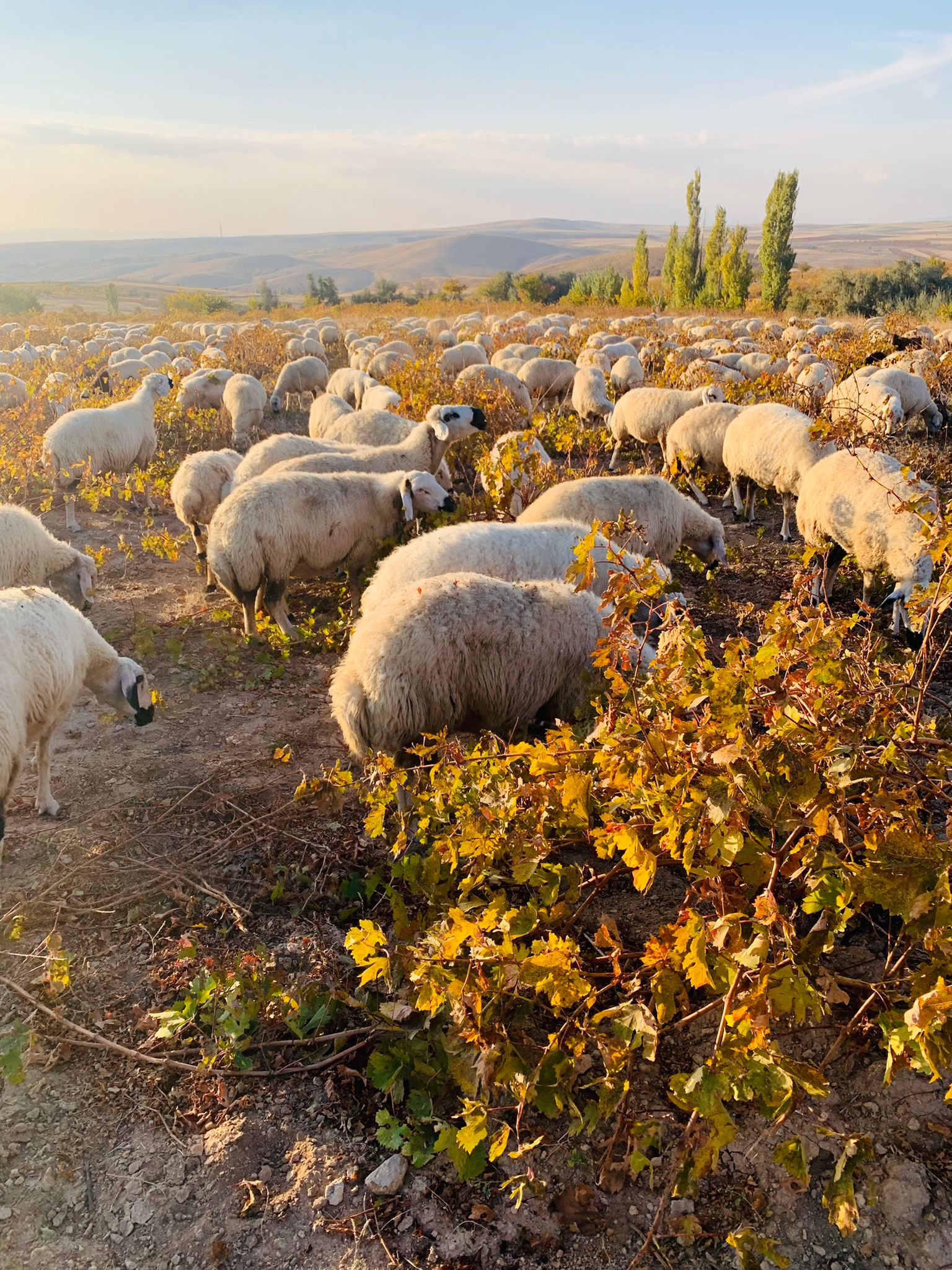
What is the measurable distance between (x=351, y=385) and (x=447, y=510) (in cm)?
808

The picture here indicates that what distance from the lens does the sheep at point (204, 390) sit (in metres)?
14.1

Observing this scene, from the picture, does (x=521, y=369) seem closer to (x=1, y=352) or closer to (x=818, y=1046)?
(x=818, y=1046)

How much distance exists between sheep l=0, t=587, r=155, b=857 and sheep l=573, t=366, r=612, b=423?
9.83m

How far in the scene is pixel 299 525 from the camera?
6.50 m

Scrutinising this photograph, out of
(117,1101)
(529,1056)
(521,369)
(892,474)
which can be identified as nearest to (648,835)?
(529,1056)

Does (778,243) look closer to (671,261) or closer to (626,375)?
(671,261)

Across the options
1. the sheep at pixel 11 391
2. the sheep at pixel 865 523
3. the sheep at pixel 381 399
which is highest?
the sheep at pixel 11 391

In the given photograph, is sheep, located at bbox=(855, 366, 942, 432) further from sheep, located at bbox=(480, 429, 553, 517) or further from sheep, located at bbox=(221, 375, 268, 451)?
sheep, located at bbox=(221, 375, 268, 451)

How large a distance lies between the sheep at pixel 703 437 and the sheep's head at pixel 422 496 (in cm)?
396

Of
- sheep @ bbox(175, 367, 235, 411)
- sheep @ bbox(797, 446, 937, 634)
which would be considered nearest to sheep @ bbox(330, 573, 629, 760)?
sheep @ bbox(797, 446, 937, 634)

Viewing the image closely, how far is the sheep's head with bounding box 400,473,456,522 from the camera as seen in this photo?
6.83 metres

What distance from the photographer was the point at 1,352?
2119cm

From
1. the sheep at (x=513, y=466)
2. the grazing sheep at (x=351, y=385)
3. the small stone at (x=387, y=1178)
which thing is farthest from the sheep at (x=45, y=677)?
the grazing sheep at (x=351, y=385)

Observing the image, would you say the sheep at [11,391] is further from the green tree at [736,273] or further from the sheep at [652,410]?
the green tree at [736,273]
